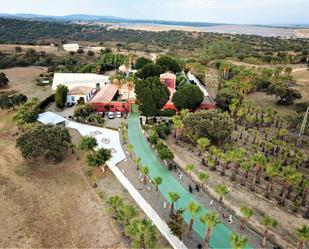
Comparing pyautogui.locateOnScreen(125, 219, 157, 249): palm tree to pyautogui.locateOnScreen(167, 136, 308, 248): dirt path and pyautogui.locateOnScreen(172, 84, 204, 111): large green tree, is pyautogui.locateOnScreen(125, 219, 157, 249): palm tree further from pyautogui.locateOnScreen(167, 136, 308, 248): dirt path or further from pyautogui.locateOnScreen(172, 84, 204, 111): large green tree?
pyautogui.locateOnScreen(172, 84, 204, 111): large green tree

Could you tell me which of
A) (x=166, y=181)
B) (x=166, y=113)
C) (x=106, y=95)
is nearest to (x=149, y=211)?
(x=166, y=181)

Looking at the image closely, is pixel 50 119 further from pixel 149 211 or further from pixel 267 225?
pixel 267 225

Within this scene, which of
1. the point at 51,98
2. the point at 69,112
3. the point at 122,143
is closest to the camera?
the point at 122,143

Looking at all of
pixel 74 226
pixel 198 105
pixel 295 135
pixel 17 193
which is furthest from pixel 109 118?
pixel 295 135

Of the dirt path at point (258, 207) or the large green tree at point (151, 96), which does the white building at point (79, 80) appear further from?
the dirt path at point (258, 207)

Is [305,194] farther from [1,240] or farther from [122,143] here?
[1,240]

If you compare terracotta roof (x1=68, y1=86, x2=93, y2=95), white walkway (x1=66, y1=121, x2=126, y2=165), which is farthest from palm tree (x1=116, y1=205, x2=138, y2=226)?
terracotta roof (x1=68, y1=86, x2=93, y2=95)
